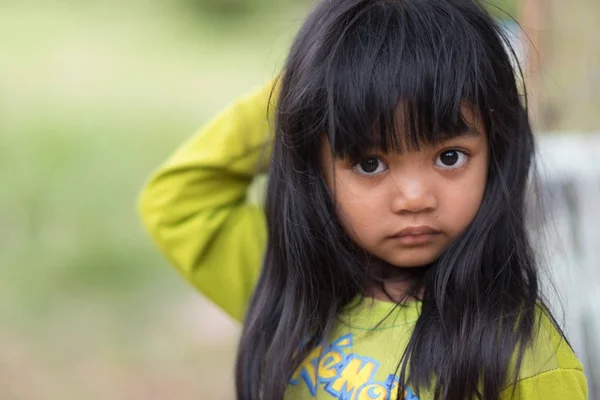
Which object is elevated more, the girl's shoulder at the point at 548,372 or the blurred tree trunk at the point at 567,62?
the blurred tree trunk at the point at 567,62

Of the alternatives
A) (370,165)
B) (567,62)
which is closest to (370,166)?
(370,165)

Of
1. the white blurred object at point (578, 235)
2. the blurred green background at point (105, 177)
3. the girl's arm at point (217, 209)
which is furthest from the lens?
the blurred green background at point (105, 177)

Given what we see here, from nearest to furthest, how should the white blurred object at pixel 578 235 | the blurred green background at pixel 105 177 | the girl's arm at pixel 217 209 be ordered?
1. the girl's arm at pixel 217 209
2. the white blurred object at pixel 578 235
3. the blurred green background at pixel 105 177

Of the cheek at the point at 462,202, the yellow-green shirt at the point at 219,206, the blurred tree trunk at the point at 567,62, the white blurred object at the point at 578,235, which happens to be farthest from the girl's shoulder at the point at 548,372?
the blurred tree trunk at the point at 567,62

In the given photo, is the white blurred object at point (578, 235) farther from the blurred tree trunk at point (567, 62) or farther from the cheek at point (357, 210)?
the cheek at point (357, 210)

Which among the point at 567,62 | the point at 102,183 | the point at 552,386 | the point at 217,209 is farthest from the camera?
the point at 102,183

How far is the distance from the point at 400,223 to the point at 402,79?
8.3 inches

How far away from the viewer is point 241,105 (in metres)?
1.74

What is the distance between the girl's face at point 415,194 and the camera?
132 cm

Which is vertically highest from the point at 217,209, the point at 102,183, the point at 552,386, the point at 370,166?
the point at 370,166

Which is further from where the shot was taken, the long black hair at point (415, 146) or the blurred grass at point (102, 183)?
the blurred grass at point (102, 183)

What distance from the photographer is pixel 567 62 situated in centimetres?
244

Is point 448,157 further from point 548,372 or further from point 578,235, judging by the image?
point 578,235

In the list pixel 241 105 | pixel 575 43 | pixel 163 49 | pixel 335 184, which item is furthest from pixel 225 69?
pixel 335 184
